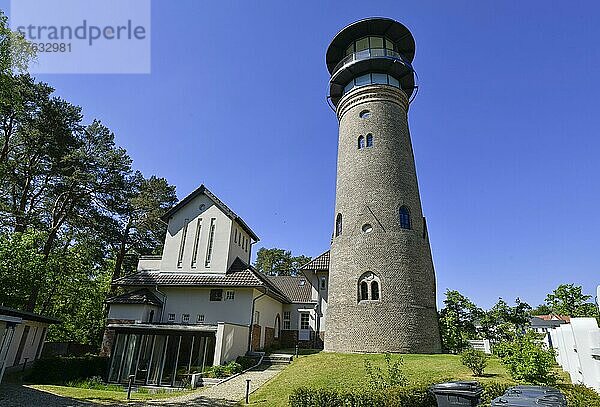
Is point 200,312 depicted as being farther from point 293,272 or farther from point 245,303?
point 293,272

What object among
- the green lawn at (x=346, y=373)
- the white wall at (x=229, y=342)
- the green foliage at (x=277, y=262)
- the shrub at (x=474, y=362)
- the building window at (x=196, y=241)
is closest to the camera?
the green lawn at (x=346, y=373)

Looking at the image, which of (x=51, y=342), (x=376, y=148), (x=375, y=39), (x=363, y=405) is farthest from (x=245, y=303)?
(x=375, y=39)

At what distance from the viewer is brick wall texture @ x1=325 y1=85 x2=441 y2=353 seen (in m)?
17.1

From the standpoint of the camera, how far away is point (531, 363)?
387 inches

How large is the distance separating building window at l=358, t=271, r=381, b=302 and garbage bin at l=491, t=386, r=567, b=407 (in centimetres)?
1083

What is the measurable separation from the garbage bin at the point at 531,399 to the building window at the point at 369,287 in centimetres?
1083

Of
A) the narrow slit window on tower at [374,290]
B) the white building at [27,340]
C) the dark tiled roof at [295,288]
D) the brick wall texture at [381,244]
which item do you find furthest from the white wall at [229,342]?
the white building at [27,340]

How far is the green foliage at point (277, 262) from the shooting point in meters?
55.9

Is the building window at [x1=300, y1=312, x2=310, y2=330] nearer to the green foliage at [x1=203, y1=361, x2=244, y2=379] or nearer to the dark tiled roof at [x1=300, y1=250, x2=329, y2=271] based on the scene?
the dark tiled roof at [x1=300, y1=250, x2=329, y2=271]

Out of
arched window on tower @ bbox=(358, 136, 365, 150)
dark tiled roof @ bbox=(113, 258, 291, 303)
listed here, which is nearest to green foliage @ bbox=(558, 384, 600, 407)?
dark tiled roof @ bbox=(113, 258, 291, 303)

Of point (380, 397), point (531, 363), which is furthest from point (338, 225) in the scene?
point (380, 397)

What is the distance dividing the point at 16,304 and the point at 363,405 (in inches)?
844

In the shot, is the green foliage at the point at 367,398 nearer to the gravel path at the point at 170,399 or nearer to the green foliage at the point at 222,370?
the gravel path at the point at 170,399

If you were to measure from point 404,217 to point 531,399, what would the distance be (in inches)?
527
